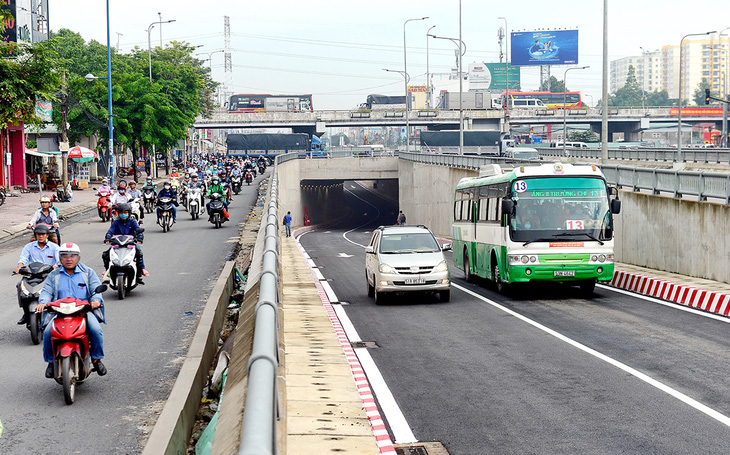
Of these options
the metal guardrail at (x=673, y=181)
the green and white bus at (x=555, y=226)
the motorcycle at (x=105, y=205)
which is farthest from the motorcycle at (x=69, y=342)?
the motorcycle at (x=105, y=205)

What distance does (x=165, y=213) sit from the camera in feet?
109

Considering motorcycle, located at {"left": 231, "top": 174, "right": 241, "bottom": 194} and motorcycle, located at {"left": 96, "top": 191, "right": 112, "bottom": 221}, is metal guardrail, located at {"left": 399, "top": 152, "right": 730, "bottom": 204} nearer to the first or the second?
motorcycle, located at {"left": 96, "top": 191, "right": 112, "bottom": 221}

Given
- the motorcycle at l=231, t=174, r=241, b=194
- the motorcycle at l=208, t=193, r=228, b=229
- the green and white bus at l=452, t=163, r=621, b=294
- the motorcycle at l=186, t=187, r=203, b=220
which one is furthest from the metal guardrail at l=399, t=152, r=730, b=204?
the motorcycle at l=231, t=174, r=241, b=194

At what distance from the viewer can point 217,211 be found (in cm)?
3506

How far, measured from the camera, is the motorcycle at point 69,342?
9.53 meters

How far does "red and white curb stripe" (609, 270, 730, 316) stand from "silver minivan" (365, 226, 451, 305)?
4621mm

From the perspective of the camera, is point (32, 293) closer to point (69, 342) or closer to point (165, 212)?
point (69, 342)

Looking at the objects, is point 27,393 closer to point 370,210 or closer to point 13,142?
point 13,142

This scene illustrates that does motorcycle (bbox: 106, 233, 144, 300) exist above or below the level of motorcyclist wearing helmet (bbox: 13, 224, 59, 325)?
below

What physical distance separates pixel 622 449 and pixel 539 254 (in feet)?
39.6

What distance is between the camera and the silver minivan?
62.3ft

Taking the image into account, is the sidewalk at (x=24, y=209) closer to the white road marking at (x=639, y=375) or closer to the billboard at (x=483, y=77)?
the white road marking at (x=639, y=375)

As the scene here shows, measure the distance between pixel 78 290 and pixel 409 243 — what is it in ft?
36.0

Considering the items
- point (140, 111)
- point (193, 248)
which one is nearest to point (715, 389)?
point (193, 248)
